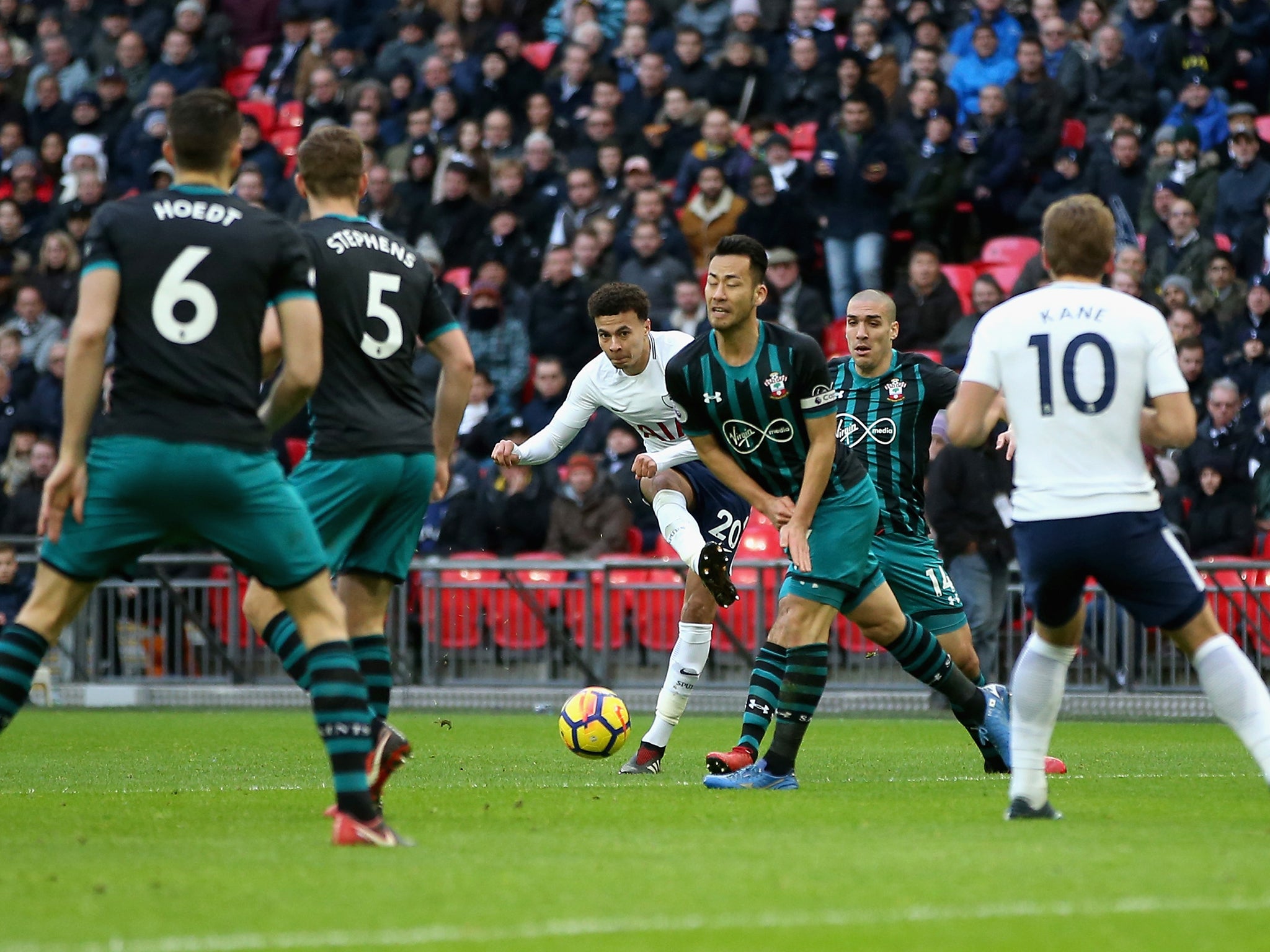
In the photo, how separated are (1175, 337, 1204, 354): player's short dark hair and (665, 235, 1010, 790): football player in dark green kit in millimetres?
7856

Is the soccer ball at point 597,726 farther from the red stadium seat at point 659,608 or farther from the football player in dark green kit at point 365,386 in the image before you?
the red stadium seat at point 659,608

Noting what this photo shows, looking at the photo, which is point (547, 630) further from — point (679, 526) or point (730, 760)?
point (730, 760)

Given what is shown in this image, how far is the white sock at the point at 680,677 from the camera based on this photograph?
10281 mm

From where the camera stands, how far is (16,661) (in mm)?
6648

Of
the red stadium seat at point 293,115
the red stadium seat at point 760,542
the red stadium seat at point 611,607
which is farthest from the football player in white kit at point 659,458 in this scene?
the red stadium seat at point 293,115

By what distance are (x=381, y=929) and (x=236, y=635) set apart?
14214 mm

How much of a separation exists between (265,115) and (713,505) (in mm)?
16316

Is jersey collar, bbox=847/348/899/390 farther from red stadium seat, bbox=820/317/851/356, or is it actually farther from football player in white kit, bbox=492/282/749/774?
red stadium seat, bbox=820/317/851/356

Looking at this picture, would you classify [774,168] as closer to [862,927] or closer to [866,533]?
[866,533]

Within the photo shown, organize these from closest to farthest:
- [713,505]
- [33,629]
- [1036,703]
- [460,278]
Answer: [33,629], [1036,703], [713,505], [460,278]

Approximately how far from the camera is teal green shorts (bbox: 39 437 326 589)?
6.46m

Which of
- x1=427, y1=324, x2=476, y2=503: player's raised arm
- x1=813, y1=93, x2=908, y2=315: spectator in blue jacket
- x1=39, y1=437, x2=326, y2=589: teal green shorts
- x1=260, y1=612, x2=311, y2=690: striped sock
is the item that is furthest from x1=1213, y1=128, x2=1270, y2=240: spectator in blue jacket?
x1=39, y1=437, x2=326, y2=589: teal green shorts

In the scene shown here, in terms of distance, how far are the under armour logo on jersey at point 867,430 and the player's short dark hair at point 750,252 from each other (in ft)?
5.75

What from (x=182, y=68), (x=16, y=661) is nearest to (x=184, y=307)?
(x=16, y=661)
